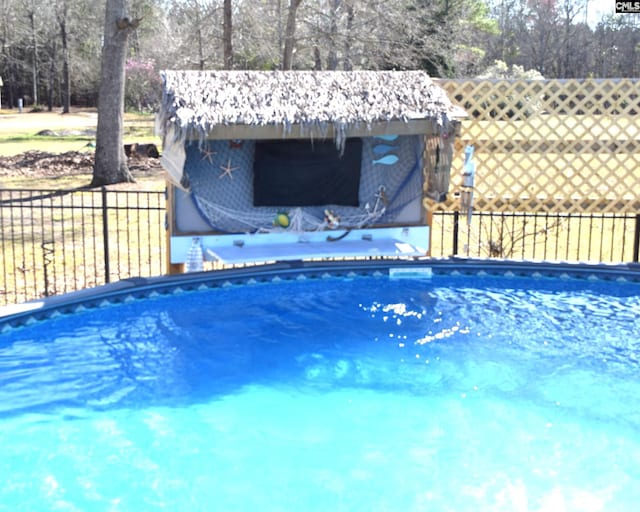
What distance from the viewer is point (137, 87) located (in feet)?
130

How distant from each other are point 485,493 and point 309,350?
2692 millimetres

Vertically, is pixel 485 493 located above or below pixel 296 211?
below

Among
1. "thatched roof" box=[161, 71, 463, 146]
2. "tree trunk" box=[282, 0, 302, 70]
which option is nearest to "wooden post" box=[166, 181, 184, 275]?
"thatched roof" box=[161, 71, 463, 146]

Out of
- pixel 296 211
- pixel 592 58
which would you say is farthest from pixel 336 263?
pixel 592 58

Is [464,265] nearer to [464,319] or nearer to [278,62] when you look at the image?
[464,319]

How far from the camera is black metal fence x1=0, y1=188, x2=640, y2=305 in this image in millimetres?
9383

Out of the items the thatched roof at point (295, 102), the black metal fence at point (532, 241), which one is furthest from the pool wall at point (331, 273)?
the thatched roof at point (295, 102)

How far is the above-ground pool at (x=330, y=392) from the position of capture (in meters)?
5.05

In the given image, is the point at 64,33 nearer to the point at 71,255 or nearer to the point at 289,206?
the point at 71,255

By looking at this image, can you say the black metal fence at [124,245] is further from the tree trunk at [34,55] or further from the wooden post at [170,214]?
the tree trunk at [34,55]

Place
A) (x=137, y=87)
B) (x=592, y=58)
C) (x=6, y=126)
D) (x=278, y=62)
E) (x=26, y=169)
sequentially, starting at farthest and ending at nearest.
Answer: (x=592, y=58) → (x=137, y=87) → (x=6, y=126) → (x=278, y=62) → (x=26, y=169)

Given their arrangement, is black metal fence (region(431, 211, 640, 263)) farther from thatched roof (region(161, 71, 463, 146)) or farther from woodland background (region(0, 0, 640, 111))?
woodland background (region(0, 0, 640, 111))

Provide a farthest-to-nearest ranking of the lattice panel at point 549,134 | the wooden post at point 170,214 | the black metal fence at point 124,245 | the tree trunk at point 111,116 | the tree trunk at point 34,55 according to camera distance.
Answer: the tree trunk at point 34,55
the tree trunk at point 111,116
the lattice panel at point 549,134
the black metal fence at point 124,245
the wooden post at point 170,214

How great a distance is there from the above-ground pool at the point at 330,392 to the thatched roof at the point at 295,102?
1.72 meters
